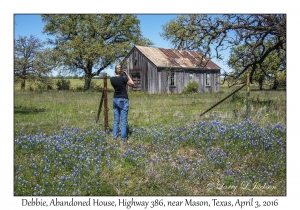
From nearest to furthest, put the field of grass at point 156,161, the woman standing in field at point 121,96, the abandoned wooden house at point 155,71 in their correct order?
the field of grass at point 156,161 → the woman standing in field at point 121,96 → the abandoned wooden house at point 155,71

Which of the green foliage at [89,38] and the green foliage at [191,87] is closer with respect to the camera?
the green foliage at [191,87]

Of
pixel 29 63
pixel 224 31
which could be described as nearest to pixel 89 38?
pixel 29 63

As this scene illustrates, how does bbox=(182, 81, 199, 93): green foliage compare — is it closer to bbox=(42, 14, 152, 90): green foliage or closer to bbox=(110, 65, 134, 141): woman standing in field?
bbox=(42, 14, 152, 90): green foliage

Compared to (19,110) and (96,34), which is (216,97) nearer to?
(19,110)

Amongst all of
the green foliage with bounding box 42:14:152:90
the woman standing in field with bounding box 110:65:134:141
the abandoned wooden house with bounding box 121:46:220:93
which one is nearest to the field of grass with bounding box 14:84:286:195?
the woman standing in field with bounding box 110:65:134:141

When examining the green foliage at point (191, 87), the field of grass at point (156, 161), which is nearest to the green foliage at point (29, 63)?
the field of grass at point (156, 161)

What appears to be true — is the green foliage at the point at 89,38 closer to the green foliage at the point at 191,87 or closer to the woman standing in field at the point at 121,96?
the green foliage at the point at 191,87

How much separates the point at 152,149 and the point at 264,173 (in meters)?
2.73

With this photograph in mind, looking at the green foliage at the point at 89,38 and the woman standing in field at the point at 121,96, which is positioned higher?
the green foliage at the point at 89,38

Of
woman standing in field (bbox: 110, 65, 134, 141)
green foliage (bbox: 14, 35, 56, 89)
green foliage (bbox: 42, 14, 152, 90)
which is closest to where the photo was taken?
woman standing in field (bbox: 110, 65, 134, 141)

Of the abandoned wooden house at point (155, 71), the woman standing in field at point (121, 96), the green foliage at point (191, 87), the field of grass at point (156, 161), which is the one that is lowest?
the field of grass at point (156, 161)

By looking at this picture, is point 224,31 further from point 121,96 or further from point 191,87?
point 191,87

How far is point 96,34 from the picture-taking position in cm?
3850

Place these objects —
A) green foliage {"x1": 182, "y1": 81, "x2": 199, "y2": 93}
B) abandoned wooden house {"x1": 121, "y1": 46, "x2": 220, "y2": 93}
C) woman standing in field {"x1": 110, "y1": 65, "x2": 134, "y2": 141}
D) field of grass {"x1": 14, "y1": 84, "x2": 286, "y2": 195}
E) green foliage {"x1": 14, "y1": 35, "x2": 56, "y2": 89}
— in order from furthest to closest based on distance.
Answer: green foliage {"x1": 182, "y1": 81, "x2": 199, "y2": 93} → abandoned wooden house {"x1": 121, "y1": 46, "x2": 220, "y2": 93} → green foliage {"x1": 14, "y1": 35, "x2": 56, "y2": 89} → woman standing in field {"x1": 110, "y1": 65, "x2": 134, "y2": 141} → field of grass {"x1": 14, "y1": 84, "x2": 286, "y2": 195}
